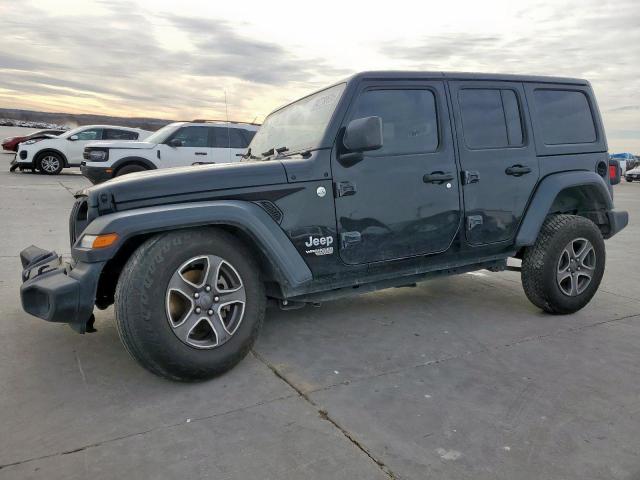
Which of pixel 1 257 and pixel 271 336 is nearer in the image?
pixel 271 336

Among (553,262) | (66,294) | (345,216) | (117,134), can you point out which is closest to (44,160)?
(117,134)

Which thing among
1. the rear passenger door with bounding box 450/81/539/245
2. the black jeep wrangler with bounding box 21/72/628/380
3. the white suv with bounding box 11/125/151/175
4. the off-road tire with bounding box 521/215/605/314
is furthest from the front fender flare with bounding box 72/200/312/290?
the white suv with bounding box 11/125/151/175

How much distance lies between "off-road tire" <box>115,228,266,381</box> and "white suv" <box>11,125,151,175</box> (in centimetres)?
1393

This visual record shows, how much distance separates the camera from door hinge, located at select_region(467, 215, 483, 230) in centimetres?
410

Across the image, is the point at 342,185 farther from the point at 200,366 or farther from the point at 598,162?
the point at 598,162

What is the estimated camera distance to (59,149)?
16797 millimetres

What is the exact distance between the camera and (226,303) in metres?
3.21

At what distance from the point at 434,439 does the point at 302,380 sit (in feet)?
3.02

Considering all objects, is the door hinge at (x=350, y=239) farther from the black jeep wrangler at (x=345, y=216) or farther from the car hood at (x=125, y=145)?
the car hood at (x=125, y=145)

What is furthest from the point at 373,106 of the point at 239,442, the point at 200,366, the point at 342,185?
the point at 239,442

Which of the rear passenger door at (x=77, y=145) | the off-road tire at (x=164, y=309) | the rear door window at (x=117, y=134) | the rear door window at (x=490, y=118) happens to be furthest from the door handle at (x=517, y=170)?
the rear passenger door at (x=77, y=145)

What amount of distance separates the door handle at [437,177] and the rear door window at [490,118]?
1.15ft

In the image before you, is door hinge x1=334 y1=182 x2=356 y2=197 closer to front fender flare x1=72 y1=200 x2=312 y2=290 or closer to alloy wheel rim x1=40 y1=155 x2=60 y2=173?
front fender flare x1=72 y1=200 x2=312 y2=290

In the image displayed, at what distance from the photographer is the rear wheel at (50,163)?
16.6 metres
